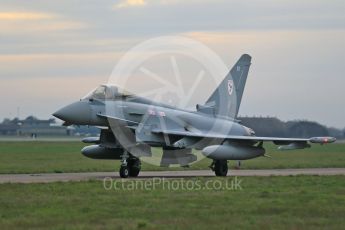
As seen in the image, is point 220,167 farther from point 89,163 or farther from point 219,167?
point 89,163

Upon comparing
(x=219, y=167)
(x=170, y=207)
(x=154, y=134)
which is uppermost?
(x=154, y=134)

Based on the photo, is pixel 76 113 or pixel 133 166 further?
pixel 133 166

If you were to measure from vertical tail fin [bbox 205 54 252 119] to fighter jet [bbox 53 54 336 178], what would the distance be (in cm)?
114

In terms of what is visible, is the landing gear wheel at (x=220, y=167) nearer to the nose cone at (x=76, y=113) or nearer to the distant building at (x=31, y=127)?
the nose cone at (x=76, y=113)

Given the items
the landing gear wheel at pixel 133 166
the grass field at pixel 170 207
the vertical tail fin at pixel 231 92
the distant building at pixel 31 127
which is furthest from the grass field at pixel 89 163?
the distant building at pixel 31 127

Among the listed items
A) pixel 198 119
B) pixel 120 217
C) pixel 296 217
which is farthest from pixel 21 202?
pixel 198 119

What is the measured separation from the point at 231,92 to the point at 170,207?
16.0 meters

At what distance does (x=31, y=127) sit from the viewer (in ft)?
573

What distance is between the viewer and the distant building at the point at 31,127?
166175 mm

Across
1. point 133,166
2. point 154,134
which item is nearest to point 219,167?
point 154,134

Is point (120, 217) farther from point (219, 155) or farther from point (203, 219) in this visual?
point (219, 155)

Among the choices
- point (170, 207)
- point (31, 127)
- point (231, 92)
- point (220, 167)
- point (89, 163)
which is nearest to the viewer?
point (170, 207)

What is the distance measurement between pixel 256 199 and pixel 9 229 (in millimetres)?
6512

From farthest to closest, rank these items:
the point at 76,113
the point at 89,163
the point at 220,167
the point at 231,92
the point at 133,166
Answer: the point at 89,163
the point at 231,92
the point at 220,167
the point at 133,166
the point at 76,113
